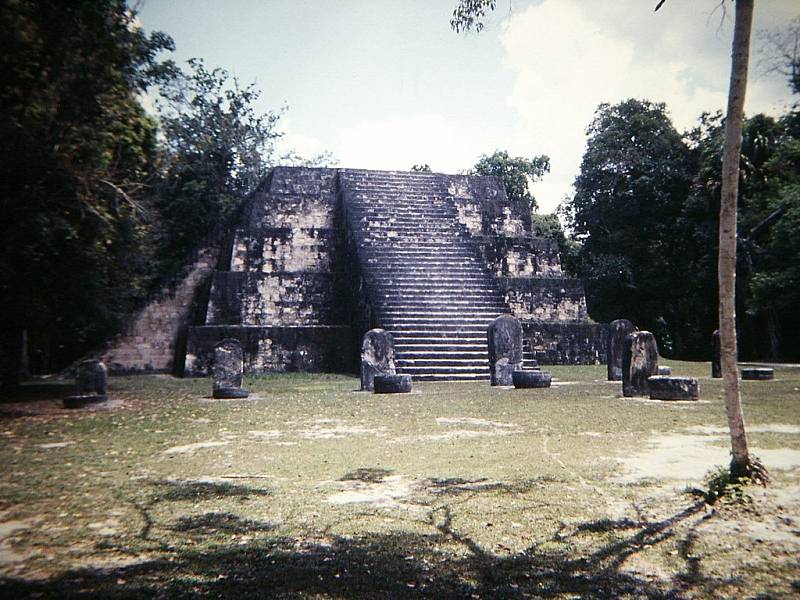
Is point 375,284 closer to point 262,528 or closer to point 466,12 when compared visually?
point 466,12

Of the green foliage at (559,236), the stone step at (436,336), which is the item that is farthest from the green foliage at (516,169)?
the stone step at (436,336)

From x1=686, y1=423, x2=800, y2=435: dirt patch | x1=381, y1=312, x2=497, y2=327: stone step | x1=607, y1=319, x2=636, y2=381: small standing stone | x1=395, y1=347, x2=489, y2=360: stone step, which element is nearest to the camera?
x1=686, y1=423, x2=800, y2=435: dirt patch

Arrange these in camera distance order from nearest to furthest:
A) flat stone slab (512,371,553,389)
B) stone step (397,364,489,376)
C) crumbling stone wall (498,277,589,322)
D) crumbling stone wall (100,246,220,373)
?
flat stone slab (512,371,553,389)
stone step (397,364,489,376)
crumbling stone wall (100,246,220,373)
crumbling stone wall (498,277,589,322)

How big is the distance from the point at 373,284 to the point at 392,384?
531cm

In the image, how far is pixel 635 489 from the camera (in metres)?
4.46

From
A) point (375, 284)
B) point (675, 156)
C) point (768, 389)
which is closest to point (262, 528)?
point (768, 389)

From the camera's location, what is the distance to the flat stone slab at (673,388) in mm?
9758

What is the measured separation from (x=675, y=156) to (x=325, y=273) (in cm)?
1918

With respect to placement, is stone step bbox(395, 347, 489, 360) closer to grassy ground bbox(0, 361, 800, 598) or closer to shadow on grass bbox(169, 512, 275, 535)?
grassy ground bbox(0, 361, 800, 598)

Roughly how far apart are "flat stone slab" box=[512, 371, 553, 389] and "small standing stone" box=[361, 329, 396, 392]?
2385mm

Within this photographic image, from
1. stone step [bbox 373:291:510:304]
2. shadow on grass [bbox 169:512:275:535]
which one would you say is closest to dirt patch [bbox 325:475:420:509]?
shadow on grass [bbox 169:512:275:535]

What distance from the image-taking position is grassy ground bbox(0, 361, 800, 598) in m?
2.98

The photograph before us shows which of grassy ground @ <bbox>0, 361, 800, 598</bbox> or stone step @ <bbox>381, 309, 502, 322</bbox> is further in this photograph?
stone step @ <bbox>381, 309, 502, 322</bbox>

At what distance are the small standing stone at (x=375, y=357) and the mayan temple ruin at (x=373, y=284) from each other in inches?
56.8
